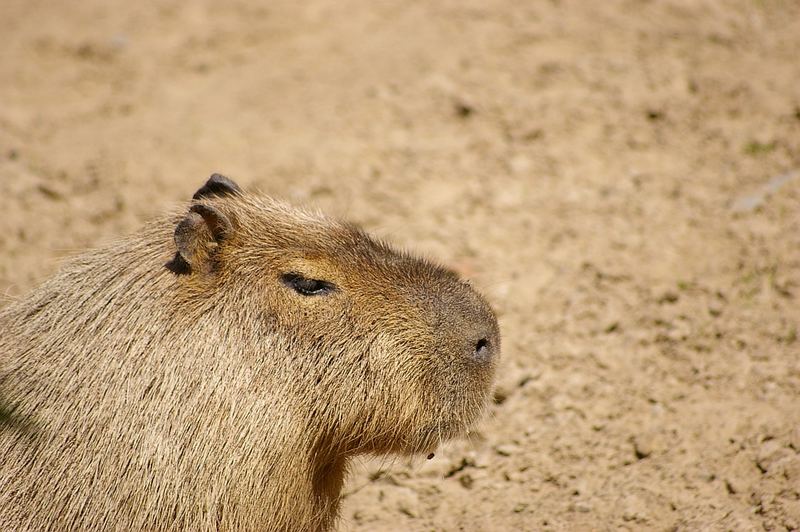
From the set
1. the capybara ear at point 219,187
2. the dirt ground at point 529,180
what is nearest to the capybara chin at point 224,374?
the capybara ear at point 219,187

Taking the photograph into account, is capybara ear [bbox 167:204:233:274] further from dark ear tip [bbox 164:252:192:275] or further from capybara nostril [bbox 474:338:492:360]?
capybara nostril [bbox 474:338:492:360]

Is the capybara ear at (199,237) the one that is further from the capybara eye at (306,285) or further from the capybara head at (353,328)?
the capybara eye at (306,285)

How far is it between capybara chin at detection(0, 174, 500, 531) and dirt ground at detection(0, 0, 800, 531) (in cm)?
42

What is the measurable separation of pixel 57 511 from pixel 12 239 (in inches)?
107

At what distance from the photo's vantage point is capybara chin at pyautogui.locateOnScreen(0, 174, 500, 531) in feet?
8.66

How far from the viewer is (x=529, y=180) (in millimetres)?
4938

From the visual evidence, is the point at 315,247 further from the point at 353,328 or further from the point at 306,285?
the point at 353,328

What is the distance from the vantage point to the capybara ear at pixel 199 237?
9.00 ft

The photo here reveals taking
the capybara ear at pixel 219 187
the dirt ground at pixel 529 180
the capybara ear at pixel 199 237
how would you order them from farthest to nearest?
the dirt ground at pixel 529 180 < the capybara ear at pixel 219 187 < the capybara ear at pixel 199 237

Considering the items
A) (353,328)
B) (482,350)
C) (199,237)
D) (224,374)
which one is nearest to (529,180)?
(482,350)

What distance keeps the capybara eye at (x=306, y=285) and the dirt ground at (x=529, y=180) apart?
2.17 ft

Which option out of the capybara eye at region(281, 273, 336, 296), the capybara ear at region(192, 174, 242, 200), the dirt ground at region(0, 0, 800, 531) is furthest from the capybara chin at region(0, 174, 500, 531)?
the dirt ground at region(0, 0, 800, 531)

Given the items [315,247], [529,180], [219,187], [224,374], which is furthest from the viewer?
[529,180]

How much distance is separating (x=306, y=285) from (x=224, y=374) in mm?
373
